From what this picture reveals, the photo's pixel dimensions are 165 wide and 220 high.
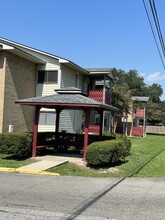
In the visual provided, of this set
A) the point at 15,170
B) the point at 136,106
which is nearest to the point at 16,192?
the point at 15,170

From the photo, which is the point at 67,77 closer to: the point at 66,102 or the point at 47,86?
the point at 47,86

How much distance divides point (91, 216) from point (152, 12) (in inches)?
256

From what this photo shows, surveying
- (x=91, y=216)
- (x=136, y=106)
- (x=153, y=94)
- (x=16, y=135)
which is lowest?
(x=91, y=216)

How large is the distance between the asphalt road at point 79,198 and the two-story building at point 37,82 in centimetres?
1152

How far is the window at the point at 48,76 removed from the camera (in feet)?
87.5

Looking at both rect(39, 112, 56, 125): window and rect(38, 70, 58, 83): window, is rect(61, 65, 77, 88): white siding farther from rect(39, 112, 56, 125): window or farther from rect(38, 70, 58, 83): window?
rect(39, 112, 56, 125): window

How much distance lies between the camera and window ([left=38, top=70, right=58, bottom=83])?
26672 millimetres

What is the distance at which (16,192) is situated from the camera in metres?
8.94

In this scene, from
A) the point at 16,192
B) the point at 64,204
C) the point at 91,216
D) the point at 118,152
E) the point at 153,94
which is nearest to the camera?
the point at 91,216

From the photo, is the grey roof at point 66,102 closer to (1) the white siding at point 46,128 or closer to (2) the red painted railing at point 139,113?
(1) the white siding at point 46,128

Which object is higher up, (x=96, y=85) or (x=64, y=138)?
(x=96, y=85)

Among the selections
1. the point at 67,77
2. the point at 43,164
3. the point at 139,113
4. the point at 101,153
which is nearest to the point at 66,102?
the point at 43,164

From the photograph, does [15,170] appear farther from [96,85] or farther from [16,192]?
[96,85]

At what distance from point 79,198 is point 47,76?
19.0 metres
